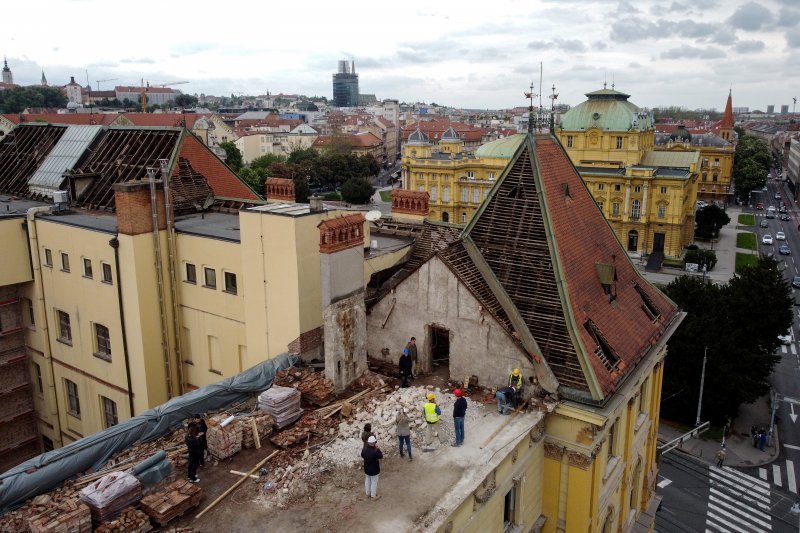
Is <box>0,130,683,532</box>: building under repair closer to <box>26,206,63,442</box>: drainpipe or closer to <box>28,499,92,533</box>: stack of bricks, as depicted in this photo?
<box>26,206,63,442</box>: drainpipe

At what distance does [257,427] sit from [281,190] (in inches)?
880

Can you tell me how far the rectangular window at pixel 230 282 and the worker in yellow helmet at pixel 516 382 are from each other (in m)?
13.2

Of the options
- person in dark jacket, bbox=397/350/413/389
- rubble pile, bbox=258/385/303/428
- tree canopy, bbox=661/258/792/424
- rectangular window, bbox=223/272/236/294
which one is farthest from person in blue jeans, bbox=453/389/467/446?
tree canopy, bbox=661/258/792/424

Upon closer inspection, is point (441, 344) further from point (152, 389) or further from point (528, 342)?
point (152, 389)

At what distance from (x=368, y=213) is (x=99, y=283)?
1339 centimetres

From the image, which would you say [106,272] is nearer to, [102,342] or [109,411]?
[102,342]

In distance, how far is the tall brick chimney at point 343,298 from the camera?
2042 centimetres

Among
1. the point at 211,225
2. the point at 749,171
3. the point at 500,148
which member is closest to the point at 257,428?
the point at 211,225

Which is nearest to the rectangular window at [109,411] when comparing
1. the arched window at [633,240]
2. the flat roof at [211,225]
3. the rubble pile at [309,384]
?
the flat roof at [211,225]

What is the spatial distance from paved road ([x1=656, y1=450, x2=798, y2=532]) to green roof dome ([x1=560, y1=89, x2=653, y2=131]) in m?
69.6

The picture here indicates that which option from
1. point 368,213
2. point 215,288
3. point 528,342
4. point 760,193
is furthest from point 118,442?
point 760,193

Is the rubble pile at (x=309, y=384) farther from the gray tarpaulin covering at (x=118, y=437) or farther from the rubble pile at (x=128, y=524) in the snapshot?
the rubble pile at (x=128, y=524)

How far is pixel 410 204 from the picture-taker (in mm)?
33156

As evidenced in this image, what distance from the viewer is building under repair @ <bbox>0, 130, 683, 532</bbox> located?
16.5 metres
